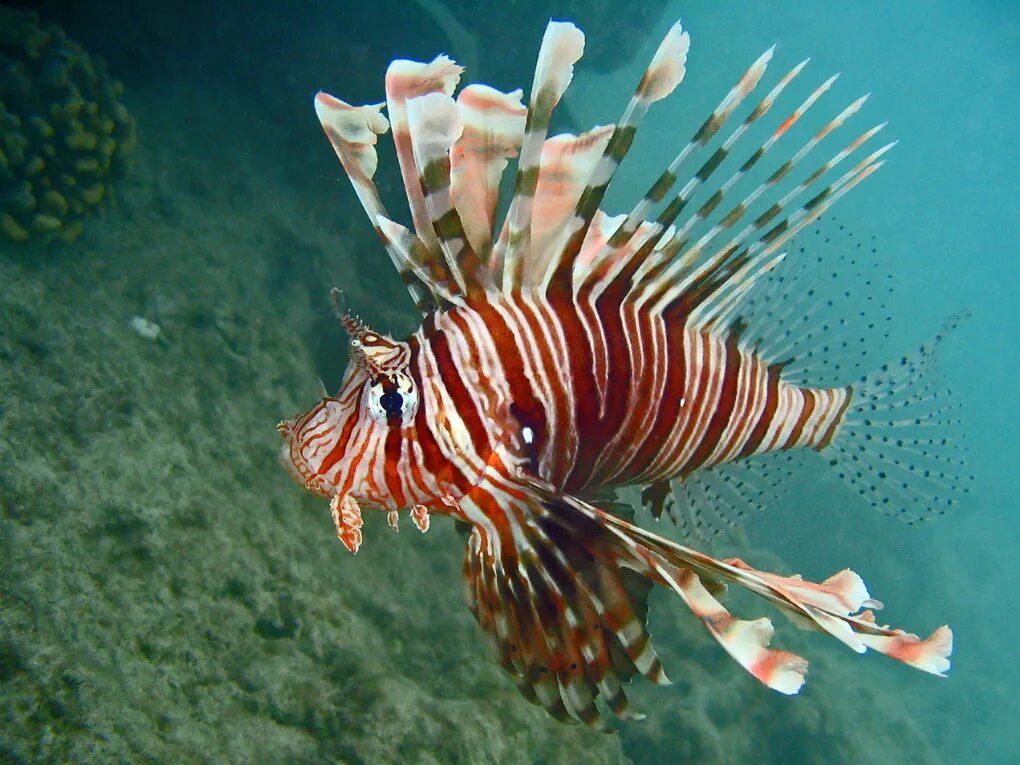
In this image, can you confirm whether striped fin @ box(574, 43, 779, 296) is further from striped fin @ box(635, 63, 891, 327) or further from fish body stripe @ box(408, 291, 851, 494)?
fish body stripe @ box(408, 291, 851, 494)

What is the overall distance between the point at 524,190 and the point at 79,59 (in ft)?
18.4

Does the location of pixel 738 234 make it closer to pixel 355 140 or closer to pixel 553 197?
pixel 553 197

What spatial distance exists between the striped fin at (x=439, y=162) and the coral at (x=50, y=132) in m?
4.45

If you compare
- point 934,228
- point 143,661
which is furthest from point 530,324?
point 934,228

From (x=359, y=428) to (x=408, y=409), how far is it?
14cm

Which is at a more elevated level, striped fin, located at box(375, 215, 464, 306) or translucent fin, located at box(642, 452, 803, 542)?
translucent fin, located at box(642, 452, 803, 542)

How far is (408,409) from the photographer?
1617mm

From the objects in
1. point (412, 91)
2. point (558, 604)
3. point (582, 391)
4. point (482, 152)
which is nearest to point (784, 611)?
point (558, 604)

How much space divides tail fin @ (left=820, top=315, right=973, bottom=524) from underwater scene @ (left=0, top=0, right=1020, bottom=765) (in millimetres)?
19

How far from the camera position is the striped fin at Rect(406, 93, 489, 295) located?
139 centimetres

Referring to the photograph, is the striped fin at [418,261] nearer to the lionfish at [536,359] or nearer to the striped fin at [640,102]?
the lionfish at [536,359]

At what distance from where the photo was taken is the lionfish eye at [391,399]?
159cm

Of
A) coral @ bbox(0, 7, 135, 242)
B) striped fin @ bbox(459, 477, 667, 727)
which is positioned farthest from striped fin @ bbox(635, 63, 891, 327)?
coral @ bbox(0, 7, 135, 242)

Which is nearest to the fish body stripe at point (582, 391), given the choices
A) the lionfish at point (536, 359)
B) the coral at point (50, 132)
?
the lionfish at point (536, 359)
